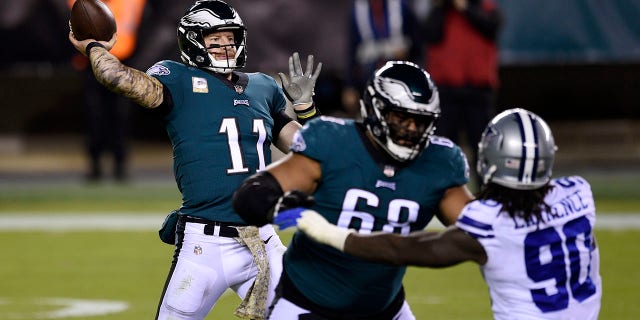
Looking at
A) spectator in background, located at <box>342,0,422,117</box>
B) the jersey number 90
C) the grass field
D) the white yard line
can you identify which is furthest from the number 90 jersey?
spectator in background, located at <box>342,0,422,117</box>

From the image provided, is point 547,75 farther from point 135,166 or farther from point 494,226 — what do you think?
point 494,226

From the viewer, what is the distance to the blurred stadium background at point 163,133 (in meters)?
7.68

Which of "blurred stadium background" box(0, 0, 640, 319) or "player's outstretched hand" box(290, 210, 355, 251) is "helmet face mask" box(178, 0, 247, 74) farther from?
"player's outstretched hand" box(290, 210, 355, 251)

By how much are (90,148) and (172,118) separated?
27.4 ft

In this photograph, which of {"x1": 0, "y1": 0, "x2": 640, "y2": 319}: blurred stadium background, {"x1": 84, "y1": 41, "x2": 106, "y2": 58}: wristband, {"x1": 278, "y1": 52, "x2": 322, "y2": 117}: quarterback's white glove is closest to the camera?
{"x1": 84, "y1": 41, "x2": 106, "y2": 58}: wristband

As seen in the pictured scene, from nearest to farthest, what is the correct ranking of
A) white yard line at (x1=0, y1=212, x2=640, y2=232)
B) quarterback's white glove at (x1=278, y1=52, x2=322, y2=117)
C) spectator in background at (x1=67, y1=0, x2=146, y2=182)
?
quarterback's white glove at (x1=278, y1=52, x2=322, y2=117), white yard line at (x1=0, y1=212, x2=640, y2=232), spectator in background at (x1=67, y1=0, x2=146, y2=182)

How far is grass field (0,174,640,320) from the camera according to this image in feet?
22.3

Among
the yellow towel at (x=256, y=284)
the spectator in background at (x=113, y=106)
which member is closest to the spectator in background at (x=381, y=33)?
the spectator in background at (x=113, y=106)

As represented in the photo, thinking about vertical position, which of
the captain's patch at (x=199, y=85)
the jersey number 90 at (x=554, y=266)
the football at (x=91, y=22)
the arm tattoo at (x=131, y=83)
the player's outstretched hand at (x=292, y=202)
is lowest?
the jersey number 90 at (x=554, y=266)

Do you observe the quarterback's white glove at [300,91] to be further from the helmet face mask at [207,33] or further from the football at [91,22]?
the football at [91,22]

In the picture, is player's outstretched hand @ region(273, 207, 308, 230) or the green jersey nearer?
player's outstretched hand @ region(273, 207, 308, 230)

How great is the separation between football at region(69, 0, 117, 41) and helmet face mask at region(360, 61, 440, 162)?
147 centimetres

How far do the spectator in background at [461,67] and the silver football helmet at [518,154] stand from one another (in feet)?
21.6

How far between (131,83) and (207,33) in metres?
0.45
